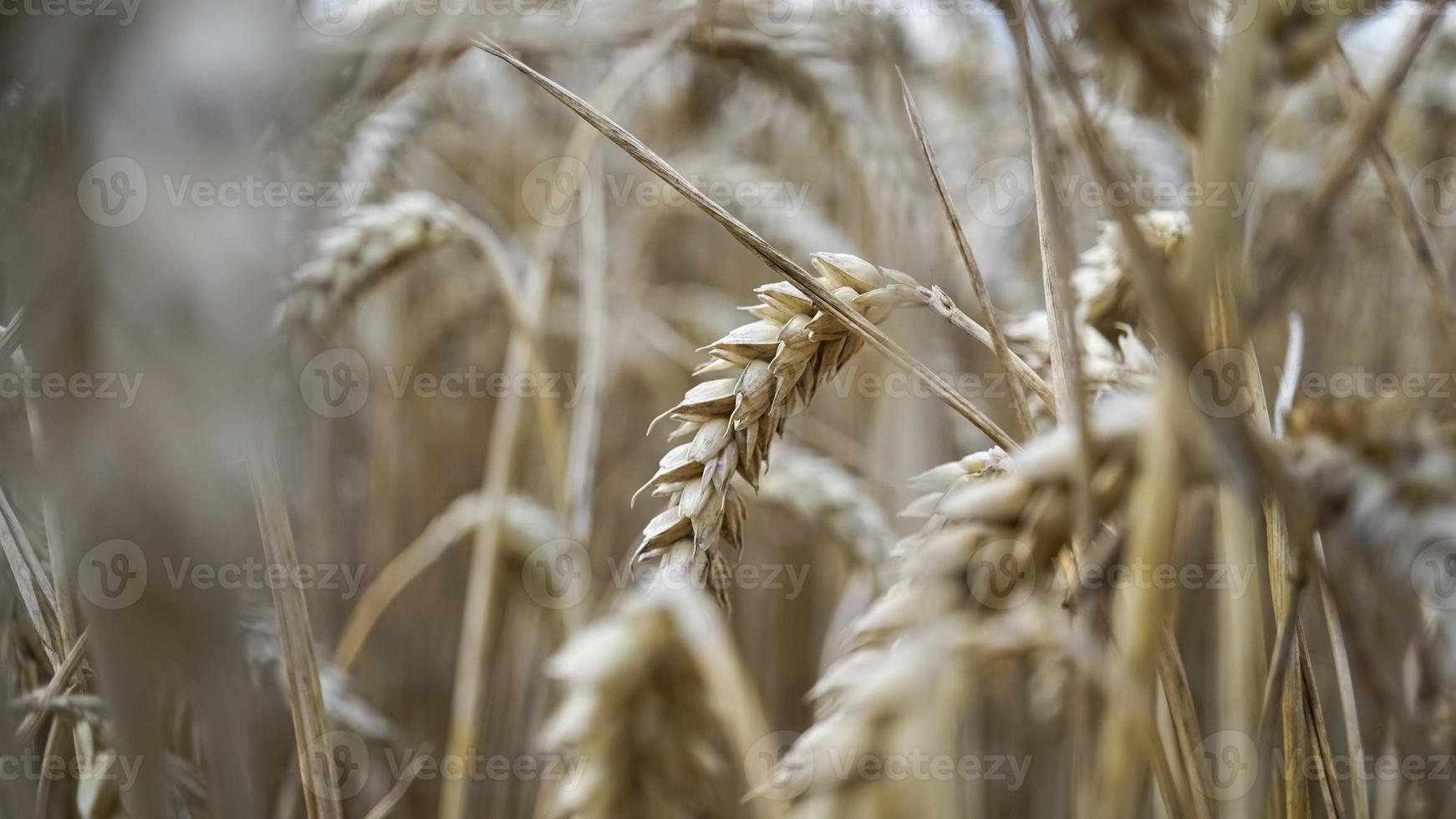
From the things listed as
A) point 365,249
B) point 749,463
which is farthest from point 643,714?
point 365,249

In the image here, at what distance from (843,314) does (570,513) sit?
528 millimetres

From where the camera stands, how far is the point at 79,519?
0.24 meters

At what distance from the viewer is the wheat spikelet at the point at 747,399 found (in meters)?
0.35

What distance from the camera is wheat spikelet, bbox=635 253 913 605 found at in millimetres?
355

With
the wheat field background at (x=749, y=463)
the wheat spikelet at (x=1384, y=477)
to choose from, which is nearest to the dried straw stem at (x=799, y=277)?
the wheat field background at (x=749, y=463)

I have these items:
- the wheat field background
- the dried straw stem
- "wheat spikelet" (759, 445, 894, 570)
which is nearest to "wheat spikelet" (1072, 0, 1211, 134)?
the wheat field background

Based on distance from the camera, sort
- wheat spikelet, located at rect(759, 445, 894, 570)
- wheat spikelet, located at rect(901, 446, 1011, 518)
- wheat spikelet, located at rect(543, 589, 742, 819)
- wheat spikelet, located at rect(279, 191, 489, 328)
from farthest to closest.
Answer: wheat spikelet, located at rect(759, 445, 894, 570), wheat spikelet, located at rect(279, 191, 489, 328), wheat spikelet, located at rect(901, 446, 1011, 518), wheat spikelet, located at rect(543, 589, 742, 819)

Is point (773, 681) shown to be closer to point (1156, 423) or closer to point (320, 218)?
point (320, 218)

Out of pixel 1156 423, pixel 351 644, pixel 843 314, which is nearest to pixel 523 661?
pixel 351 644

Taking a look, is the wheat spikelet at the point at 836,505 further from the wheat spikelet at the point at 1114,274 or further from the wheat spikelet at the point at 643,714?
the wheat spikelet at the point at 643,714

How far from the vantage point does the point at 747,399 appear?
0.37 metres

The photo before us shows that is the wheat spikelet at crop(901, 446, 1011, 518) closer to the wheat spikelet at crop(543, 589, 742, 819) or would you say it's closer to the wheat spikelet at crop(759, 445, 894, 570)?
the wheat spikelet at crop(543, 589, 742, 819)

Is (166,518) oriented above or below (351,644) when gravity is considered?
above

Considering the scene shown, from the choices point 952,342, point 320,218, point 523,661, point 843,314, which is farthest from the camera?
point 952,342
